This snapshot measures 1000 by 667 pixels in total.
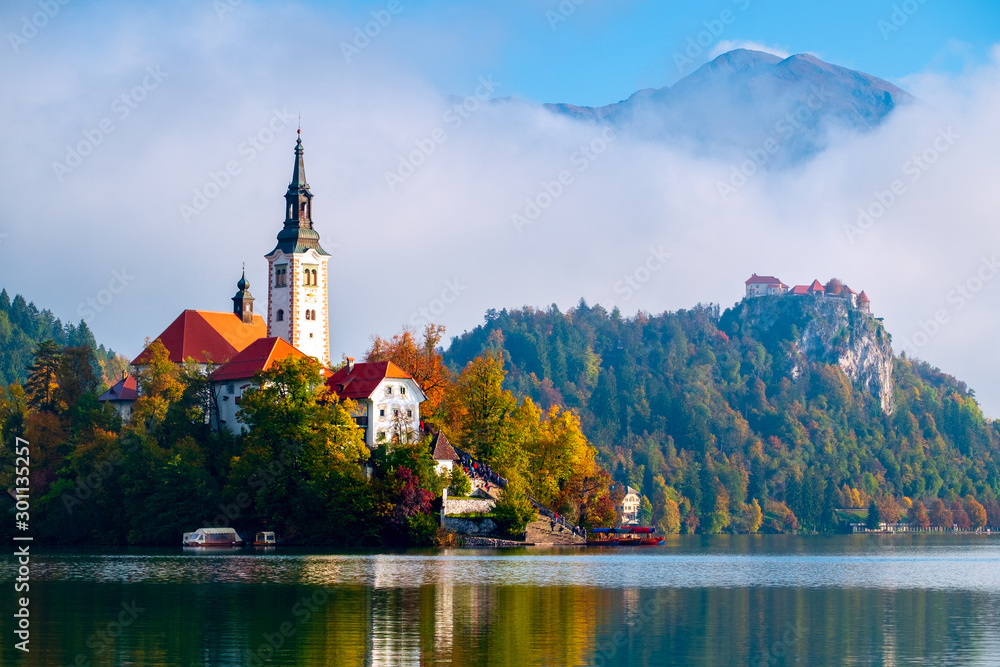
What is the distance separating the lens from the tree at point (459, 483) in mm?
91688

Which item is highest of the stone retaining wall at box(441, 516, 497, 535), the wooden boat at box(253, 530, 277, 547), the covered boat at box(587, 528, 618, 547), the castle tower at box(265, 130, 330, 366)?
the castle tower at box(265, 130, 330, 366)

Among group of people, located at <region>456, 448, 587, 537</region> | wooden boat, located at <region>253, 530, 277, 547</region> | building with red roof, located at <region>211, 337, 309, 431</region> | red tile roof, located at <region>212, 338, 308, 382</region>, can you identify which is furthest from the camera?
building with red roof, located at <region>211, 337, 309, 431</region>

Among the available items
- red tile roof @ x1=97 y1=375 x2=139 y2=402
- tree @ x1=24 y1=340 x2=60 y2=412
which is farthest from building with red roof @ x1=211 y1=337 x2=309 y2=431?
tree @ x1=24 y1=340 x2=60 y2=412

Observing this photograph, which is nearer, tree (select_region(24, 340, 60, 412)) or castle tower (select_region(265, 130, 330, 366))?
tree (select_region(24, 340, 60, 412))

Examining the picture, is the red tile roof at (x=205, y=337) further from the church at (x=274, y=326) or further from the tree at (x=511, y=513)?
the tree at (x=511, y=513)

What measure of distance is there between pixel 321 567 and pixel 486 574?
28.2ft

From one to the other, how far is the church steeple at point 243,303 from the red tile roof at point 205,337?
5.92 feet

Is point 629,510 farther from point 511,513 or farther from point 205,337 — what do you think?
point 511,513

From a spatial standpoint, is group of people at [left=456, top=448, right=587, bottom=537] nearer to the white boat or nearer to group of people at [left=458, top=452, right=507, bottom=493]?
group of people at [left=458, top=452, right=507, bottom=493]

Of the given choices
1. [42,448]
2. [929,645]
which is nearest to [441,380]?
[42,448]

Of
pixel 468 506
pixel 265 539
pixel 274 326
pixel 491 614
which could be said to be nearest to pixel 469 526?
pixel 468 506

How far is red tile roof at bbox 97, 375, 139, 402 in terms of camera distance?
105 meters

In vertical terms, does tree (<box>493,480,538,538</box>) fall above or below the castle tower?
below

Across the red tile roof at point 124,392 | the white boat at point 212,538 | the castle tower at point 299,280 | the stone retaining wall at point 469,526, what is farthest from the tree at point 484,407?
the red tile roof at point 124,392
